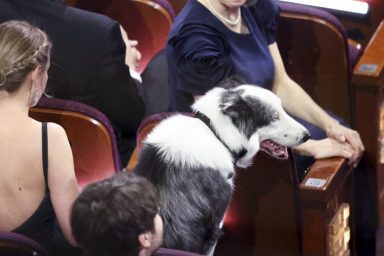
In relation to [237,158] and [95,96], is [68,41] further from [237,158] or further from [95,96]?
[237,158]

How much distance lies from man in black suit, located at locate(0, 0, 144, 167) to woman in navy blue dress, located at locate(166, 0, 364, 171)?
129 millimetres

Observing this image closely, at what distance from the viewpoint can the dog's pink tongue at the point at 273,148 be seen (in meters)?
1.84

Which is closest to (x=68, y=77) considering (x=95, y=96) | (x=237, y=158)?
(x=95, y=96)

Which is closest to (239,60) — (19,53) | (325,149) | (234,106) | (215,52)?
(215,52)

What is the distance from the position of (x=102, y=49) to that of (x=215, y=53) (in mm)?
288

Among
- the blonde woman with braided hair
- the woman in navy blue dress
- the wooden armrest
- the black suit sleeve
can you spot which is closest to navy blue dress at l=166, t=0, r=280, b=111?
the woman in navy blue dress

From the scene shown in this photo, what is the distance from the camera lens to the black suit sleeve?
2.00 m

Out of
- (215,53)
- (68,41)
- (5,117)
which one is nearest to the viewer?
(5,117)

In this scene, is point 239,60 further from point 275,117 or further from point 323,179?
point 323,179

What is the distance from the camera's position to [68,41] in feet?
6.51

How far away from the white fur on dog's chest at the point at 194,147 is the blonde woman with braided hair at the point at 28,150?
211mm

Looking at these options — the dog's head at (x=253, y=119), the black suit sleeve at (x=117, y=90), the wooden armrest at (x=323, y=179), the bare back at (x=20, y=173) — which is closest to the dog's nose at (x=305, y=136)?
the dog's head at (x=253, y=119)

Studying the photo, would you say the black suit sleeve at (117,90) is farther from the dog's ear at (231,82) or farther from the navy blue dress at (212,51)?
the dog's ear at (231,82)

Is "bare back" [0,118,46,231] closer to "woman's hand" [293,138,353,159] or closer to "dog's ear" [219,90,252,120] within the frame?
"dog's ear" [219,90,252,120]
